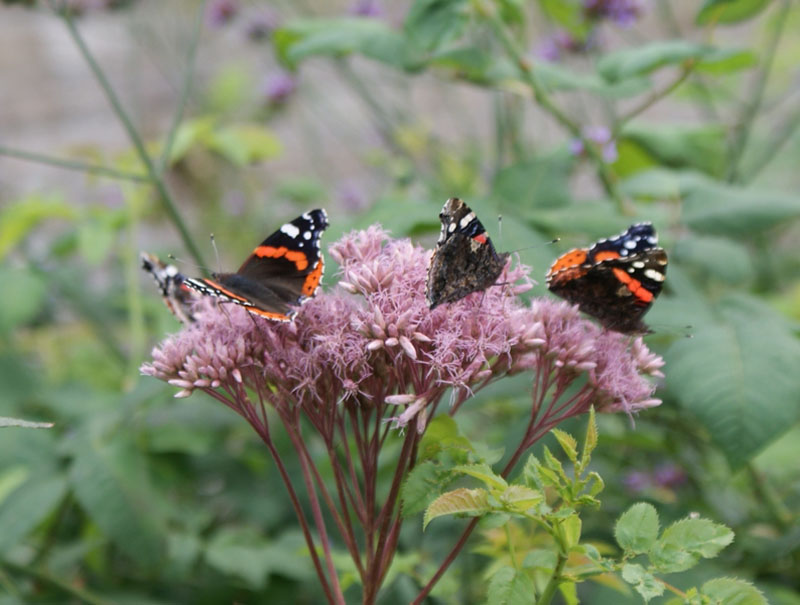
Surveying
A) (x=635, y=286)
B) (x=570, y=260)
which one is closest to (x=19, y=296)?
(x=570, y=260)

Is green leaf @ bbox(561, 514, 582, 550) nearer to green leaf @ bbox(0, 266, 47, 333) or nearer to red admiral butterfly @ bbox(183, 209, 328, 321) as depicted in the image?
red admiral butterfly @ bbox(183, 209, 328, 321)

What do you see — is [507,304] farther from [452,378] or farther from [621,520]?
[621,520]

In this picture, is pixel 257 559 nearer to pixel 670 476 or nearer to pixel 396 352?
pixel 396 352

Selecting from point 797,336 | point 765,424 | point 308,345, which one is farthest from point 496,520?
point 797,336

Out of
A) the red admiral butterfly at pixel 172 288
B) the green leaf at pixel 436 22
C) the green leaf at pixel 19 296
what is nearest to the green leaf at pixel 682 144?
the green leaf at pixel 436 22

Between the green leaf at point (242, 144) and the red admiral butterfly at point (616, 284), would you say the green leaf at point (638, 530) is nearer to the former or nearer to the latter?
the red admiral butterfly at point (616, 284)

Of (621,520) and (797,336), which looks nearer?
(621,520)

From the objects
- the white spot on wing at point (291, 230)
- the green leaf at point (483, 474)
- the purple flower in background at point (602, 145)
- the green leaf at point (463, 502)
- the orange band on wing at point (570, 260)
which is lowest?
the green leaf at point (463, 502)
